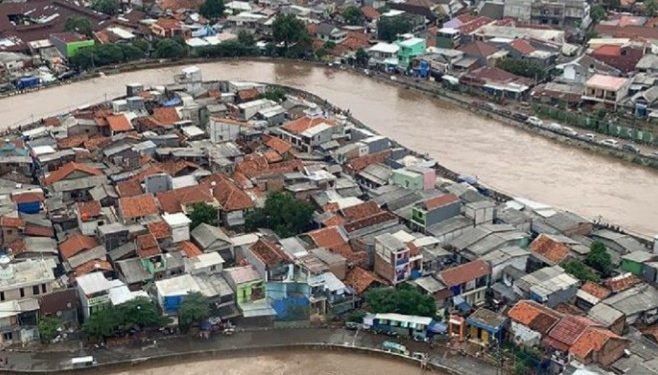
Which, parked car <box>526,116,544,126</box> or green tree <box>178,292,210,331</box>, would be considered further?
parked car <box>526,116,544,126</box>

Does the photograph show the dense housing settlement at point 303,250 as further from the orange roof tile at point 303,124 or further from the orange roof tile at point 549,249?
the orange roof tile at point 303,124

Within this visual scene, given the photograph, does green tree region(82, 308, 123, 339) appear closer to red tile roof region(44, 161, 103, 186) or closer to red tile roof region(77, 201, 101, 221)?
red tile roof region(77, 201, 101, 221)

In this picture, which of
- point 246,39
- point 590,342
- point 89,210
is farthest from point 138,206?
point 246,39

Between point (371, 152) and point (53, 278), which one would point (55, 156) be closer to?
point (53, 278)

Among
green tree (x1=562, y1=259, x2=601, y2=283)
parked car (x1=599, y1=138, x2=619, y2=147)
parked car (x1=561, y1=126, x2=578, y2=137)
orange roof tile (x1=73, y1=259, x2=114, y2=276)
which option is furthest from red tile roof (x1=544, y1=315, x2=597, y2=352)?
parked car (x1=561, y1=126, x2=578, y2=137)

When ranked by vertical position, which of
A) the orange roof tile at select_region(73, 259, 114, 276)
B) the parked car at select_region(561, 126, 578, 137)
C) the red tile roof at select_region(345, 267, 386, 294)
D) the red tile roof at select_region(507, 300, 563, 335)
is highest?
the orange roof tile at select_region(73, 259, 114, 276)

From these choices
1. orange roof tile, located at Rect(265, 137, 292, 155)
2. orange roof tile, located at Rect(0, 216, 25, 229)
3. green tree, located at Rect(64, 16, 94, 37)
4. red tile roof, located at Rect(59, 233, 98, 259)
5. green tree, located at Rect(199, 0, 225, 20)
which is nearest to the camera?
red tile roof, located at Rect(59, 233, 98, 259)

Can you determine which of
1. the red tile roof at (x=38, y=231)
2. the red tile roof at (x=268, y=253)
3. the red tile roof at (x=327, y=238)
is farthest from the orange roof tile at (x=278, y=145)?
the red tile roof at (x=38, y=231)

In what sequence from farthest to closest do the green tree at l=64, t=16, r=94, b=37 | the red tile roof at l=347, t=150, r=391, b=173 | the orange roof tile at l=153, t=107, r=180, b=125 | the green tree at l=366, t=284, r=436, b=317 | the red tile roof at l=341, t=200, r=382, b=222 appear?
the green tree at l=64, t=16, r=94, b=37, the orange roof tile at l=153, t=107, r=180, b=125, the red tile roof at l=347, t=150, r=391, b=173, the red tile roof at l=341, t=200, r=382, b=222, the green tree at l=366, t=284, r=436, b=317
